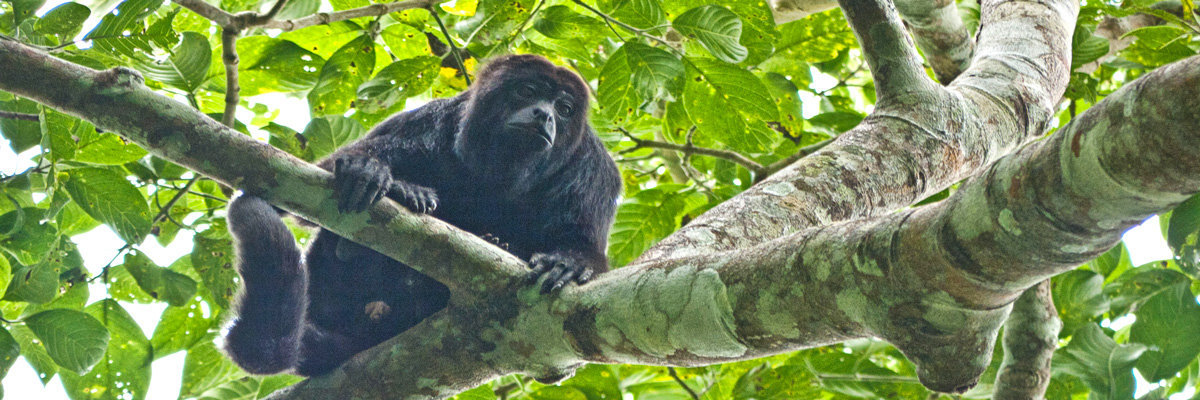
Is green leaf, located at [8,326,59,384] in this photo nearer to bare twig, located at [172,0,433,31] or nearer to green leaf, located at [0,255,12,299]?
green leaf, located at [0,255,12,299]

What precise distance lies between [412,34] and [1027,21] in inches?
108

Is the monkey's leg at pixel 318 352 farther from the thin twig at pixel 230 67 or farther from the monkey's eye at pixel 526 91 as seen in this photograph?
the monkey's eye at pixel 526 91

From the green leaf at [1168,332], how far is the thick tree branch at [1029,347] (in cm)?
31

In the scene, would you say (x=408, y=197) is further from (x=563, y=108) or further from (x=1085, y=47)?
(x=1085, y=47)

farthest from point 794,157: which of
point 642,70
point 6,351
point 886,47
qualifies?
point 6,351

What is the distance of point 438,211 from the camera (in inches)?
143

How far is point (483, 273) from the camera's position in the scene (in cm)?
241

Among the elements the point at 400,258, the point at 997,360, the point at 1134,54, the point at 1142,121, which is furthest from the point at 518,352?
the point at 1134,54

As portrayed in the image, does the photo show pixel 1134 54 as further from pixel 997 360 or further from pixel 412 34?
pixel 412 34

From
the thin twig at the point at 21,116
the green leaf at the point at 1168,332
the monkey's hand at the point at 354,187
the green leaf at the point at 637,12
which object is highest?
the green leaf at the point at 637,12

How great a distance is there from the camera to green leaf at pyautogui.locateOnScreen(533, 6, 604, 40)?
129 inches

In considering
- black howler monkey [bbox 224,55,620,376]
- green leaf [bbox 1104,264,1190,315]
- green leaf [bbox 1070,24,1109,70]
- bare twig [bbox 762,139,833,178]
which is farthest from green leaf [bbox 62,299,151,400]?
green leaf [bbox 1070,24,1109,70]

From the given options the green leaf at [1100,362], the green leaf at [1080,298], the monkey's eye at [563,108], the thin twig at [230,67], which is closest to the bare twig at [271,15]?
the thin twig at [230,67]

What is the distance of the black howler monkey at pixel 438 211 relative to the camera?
2.99m
